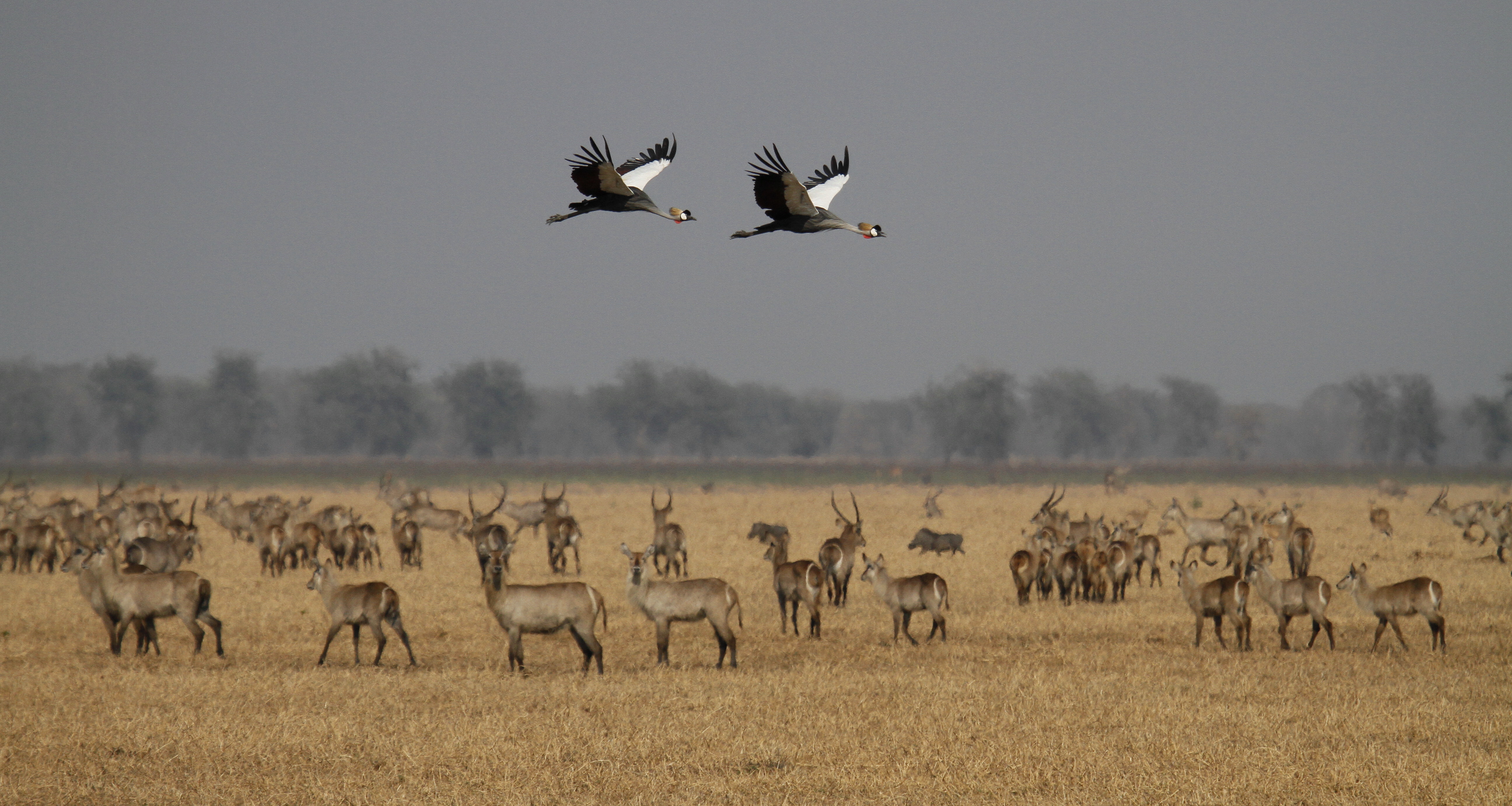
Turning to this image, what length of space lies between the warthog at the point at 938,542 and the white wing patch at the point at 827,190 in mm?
16082

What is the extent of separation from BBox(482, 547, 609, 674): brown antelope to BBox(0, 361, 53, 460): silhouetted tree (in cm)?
14290

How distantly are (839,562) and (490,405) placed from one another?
11549 cm

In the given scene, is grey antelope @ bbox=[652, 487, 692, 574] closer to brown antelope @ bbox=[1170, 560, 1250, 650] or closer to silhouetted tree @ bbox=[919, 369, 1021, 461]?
brown antelope @ bbox=[1170, 560, 1250, 650]

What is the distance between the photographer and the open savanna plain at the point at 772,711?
8.80 metres

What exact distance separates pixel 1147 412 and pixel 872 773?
7155 inches

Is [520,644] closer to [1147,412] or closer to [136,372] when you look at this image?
[136,372]

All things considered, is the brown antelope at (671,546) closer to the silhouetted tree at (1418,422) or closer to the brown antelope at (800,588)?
the brown antelope at (800,588)

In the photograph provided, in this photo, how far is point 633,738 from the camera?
33.2ft

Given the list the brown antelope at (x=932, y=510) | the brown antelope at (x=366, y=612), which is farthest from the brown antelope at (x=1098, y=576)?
the brown antelope at (x=932, y=510)

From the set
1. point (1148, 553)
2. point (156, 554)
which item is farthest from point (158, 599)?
point (1148, 553)

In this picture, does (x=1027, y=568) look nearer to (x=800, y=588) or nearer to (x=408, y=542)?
(x=800, y=588)

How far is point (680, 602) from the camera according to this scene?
45.4 feet

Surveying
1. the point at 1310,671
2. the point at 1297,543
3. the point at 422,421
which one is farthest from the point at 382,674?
the point at 422,421

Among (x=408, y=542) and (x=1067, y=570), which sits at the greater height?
(x=1067, y=570)
